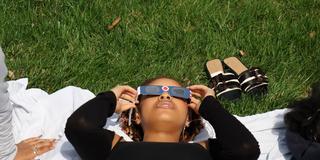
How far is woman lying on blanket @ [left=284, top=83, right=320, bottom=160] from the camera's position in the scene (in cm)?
364

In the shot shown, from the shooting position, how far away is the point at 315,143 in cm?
364

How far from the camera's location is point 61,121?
4.09 metres

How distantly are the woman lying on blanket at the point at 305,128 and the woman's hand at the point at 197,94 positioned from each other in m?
0.60

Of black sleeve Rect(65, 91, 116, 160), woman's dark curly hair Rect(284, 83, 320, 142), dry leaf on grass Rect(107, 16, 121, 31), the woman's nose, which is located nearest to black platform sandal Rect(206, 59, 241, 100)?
woman's dark curly hair Rect(284, 83, 320, 142)

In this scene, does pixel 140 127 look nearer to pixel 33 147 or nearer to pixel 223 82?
pixel 33 147

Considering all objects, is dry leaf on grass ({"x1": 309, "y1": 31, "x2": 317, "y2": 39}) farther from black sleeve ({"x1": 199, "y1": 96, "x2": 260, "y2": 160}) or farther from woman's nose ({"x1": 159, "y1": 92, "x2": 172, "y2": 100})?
woman's nose ({"x1": 159, "y1": 92, "x2": 172, "y2": 100})

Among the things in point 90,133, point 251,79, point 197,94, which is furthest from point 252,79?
point 90,133

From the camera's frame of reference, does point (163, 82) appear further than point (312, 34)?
No

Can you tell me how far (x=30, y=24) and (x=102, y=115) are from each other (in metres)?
1.54

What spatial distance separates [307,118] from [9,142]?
6.69 ft

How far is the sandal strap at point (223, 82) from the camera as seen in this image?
4.37 meters

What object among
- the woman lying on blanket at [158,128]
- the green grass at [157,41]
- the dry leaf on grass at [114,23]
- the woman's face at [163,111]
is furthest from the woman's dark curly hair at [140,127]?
the dry leaf on grass at [114,23]

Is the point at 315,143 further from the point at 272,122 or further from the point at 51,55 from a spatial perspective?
the point at 51,55

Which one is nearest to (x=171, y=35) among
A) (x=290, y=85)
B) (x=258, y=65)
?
(x=258, y=65)
